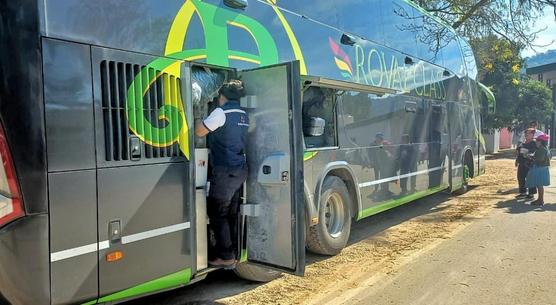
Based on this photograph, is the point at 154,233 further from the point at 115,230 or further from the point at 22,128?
the point at 22,128

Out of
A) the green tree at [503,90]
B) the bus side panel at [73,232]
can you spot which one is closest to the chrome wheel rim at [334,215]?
the bus side panel at [73,232]

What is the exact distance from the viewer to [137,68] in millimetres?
3721

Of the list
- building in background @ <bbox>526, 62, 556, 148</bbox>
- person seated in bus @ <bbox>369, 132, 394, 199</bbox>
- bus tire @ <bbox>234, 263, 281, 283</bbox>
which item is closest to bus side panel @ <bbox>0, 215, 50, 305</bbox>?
bus tire @ <bbox>234, 263, 281, 283</bbox>

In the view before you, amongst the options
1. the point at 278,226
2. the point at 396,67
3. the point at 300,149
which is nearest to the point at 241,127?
the point at 300,149

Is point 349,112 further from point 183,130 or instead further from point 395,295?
point 183,130

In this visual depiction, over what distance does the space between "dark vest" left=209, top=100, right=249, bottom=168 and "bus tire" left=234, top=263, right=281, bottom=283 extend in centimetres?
127

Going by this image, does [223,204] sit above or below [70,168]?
below

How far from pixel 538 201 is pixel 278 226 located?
7.94 meters

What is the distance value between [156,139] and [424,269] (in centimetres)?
366

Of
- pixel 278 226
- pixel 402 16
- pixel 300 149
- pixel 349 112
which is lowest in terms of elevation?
pixel 278 226

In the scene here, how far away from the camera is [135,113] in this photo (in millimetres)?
3666

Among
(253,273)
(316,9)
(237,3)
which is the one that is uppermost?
(316,9)

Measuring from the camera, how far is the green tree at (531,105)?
2811 cm

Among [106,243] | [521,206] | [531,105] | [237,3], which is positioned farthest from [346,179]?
[531,105]
